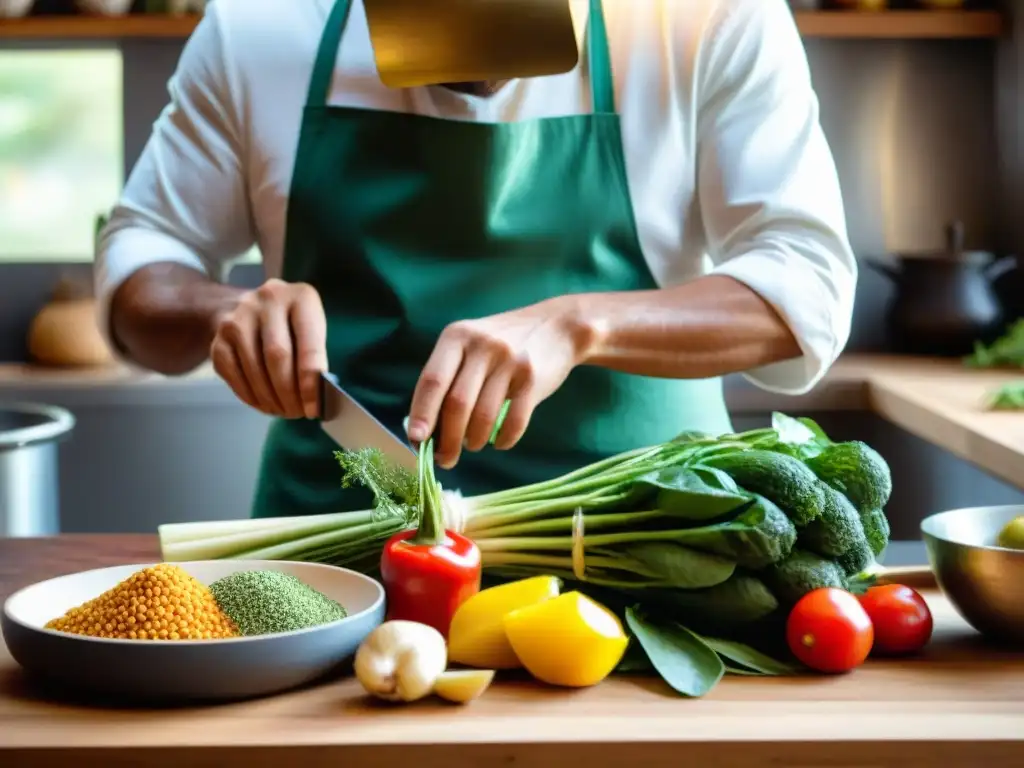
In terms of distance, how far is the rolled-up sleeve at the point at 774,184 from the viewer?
152cm

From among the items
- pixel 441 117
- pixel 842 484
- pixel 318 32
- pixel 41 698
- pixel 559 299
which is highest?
pixel 318 32

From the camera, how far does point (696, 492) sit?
1.06 m

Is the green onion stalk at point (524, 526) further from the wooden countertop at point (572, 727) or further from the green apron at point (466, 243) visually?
the green apron at point (466, 243)

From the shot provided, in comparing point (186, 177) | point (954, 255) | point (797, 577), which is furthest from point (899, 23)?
point (797, 577)

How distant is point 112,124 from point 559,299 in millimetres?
2481

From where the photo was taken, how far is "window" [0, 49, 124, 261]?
138 inches

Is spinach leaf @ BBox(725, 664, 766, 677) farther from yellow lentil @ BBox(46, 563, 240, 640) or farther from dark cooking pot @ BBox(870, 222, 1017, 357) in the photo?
dark cooking pot @ BBox(870, 222, 1017, 357)

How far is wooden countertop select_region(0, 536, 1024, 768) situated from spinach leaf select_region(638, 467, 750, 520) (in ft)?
Result: 0.44

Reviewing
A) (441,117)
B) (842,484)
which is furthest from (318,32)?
(842,484)

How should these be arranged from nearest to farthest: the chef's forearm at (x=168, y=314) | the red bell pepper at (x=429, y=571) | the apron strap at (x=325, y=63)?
the red bell pepper at (x=429, y=571) < the chef's forearm at (x=168, y=314) < the apron strap at (x=325, y=63)

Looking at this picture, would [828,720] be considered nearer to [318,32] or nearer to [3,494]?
[318,32]

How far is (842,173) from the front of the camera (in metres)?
3.51

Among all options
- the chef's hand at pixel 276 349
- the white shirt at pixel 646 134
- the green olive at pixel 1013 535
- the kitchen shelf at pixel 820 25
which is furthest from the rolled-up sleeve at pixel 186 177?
the kitchen shelf at pixel 820 25

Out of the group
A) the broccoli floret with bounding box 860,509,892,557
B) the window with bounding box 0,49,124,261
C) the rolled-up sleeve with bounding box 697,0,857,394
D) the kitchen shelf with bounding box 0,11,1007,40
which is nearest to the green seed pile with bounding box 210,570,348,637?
the broccoli floret with bounding box 860,509,892,557
